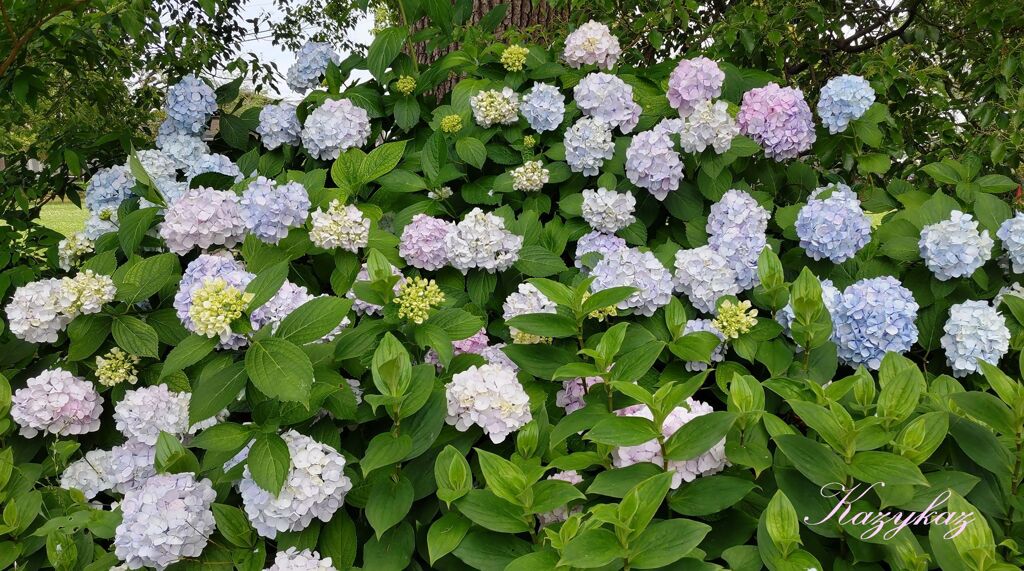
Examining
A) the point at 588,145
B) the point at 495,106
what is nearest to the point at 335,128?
the point at 495,106

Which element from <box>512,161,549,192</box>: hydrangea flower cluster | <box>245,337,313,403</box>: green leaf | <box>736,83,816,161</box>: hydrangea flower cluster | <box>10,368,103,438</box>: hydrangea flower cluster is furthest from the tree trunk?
<box>245,337,313,403</box>: green leaf

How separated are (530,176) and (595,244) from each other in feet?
1.16

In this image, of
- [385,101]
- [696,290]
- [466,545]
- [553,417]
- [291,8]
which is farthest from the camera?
[291,8]

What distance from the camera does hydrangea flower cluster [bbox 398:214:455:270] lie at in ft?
7.38

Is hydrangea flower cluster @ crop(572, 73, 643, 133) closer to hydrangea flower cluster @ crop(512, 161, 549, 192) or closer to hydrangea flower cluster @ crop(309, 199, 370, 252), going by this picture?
hydrangea flower cluster @ crop(512, 161, 549, 192)

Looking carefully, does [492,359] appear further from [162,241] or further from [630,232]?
[162,241]

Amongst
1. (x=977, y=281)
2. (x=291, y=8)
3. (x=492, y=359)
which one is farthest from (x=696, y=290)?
(x=291, y=8)

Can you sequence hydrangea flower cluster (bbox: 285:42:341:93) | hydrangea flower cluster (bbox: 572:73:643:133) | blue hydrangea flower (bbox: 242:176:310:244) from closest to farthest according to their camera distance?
blue hydrangea flower (bbox: 242:176:310:244) < hydrangea flower cluster (bbox: 572:73:643:133) < hydrangea flower cluster (bbox: 285:42:341:93)

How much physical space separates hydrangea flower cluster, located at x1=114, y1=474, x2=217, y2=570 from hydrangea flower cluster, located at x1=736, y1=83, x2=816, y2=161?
190cm

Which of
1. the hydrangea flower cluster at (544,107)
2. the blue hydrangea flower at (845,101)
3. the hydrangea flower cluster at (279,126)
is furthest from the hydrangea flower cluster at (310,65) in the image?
the blue hydrangea flower at (845,101)

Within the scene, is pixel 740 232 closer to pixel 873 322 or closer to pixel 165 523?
pixel 873 322

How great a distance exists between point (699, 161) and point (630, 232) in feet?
1.03

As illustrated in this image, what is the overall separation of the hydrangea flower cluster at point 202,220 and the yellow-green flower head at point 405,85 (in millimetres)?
919

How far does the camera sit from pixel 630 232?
2525mm
